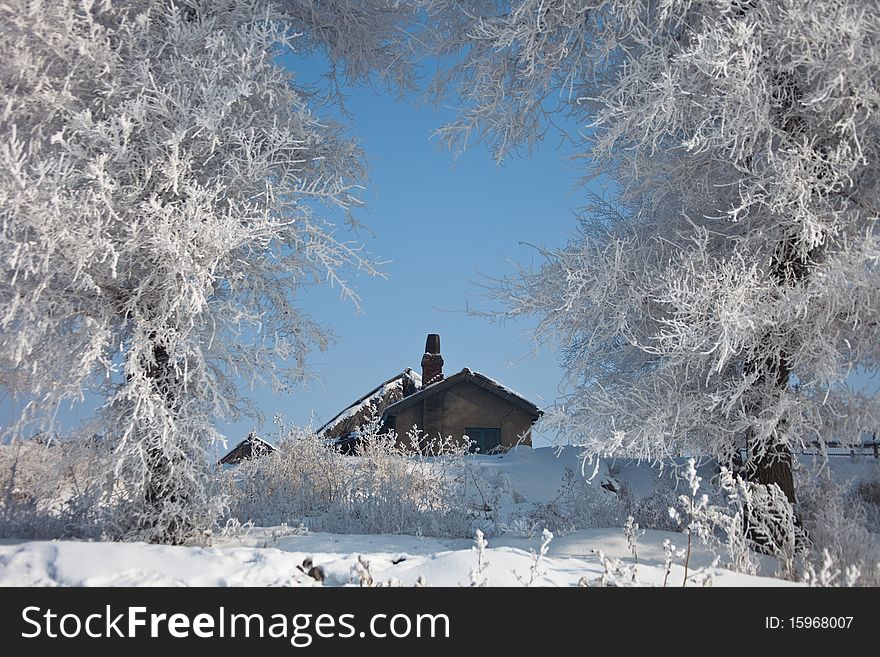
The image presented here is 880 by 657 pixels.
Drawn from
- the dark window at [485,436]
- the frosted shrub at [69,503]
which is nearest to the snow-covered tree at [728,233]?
the frosted shrub at [69,503]

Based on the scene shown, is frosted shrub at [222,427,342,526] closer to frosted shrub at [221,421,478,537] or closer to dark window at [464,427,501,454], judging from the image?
frosted shrub at [221,421,478,537]

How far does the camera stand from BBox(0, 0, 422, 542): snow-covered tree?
6.25m

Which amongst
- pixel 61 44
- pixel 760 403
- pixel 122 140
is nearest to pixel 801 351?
pixel 760 403

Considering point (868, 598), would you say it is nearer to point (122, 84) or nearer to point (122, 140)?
point (122, 140)

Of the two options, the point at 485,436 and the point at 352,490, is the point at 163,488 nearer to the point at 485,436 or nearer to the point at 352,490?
the point at 352,490

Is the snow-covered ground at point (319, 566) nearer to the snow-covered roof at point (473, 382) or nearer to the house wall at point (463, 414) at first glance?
the snow-covered roof at point (473, 382)

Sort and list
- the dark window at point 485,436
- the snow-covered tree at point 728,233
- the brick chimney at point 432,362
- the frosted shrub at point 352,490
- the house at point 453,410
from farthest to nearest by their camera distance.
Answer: the dark window at point 485,436
the brick chimney at point 432,362
the house at point 453,410
the frosted shrub at point 352,490
the snow-covered tree at point 728,233

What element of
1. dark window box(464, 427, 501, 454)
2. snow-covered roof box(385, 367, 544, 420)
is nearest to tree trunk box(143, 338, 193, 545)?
snow-covered roof box(385, 367, 544, 420)

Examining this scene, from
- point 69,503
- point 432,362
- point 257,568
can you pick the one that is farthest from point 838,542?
point 432,362

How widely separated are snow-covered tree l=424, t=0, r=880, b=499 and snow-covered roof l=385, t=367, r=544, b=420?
15279mm

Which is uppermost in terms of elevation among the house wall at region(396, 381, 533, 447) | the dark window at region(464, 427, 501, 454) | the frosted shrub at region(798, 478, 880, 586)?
the house wall at region(396, 381, 533, 447)

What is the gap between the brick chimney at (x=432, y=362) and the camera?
24.4 meters

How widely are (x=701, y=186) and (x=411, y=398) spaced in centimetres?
1678

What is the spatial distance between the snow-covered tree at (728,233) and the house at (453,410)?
1563 cm
